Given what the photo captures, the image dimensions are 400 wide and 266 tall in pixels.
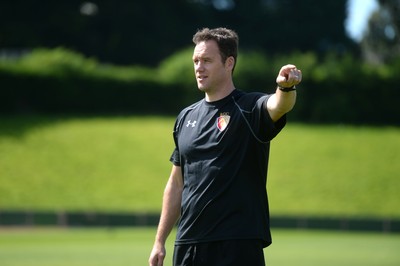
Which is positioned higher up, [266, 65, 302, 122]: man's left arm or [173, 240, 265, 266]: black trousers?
[266, 65, 302, 122]: man's left arm

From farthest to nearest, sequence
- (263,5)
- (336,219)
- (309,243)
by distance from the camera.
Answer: (263,5) → (336,219) → (309,243)

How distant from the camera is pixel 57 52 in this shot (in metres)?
44.0

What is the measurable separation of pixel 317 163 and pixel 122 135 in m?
8.29

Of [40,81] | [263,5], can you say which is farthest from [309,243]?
[263,5]

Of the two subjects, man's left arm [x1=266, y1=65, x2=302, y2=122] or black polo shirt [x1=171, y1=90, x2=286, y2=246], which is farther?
black polo shirt [x1=171, y1=90, x2=286, y2=246]

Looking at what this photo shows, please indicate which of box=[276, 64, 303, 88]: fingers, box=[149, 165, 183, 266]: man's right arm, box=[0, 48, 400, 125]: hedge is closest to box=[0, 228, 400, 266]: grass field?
box=[149, 165, 183, 266]: man's right arm

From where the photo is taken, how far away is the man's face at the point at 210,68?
527 centimetres

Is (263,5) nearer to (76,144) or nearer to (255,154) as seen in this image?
(76,144)

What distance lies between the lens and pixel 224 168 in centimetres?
514

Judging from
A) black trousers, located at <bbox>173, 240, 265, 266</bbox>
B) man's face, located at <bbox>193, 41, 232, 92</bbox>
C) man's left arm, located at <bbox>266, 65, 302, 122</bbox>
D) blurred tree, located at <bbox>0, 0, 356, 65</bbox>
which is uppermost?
blurred tree, located at <bbox>0, 0, 356, 65</bbox>

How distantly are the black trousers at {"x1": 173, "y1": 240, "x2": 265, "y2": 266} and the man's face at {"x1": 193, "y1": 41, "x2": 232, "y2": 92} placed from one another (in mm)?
934

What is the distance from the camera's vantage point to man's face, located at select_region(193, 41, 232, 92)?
527 cm

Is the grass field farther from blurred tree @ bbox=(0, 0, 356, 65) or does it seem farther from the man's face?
blurred tree @ bbox=(0, 0, 356, 65)

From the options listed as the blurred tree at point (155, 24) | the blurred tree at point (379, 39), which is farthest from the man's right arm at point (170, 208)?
the blurred tree at point (379, 39)
